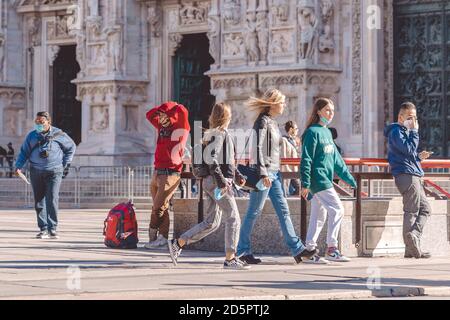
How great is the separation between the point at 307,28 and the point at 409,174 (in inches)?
705

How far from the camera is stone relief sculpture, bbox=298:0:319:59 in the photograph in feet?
117

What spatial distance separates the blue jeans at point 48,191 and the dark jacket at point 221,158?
6377 millimetres

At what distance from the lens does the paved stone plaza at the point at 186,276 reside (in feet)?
43.1

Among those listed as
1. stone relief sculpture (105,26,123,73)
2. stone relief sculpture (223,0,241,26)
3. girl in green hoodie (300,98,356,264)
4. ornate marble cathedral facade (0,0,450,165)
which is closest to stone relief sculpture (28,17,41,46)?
ornate marble cathedral facade (0,0,450,165)

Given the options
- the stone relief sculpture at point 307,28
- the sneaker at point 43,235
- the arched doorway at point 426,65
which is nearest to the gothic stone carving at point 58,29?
the stone relief sculpture at point 307,28

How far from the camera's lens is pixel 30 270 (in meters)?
15.7

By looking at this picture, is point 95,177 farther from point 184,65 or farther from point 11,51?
point 11,51

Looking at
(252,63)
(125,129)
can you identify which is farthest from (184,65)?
(252,63)

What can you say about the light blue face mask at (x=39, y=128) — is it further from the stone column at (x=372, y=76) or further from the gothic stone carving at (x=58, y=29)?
the gothic stone carving at (x=58, y=29)

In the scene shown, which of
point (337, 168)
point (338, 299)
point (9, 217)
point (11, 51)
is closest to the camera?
point (338, 299)

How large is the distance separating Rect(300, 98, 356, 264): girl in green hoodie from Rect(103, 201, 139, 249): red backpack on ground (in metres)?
3.07

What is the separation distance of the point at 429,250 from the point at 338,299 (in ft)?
21.3

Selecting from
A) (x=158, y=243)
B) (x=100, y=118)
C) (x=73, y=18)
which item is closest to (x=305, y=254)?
(x=158, y=243)

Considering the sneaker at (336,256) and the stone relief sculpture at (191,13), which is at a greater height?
the stone relief sculpture at (191,13)
